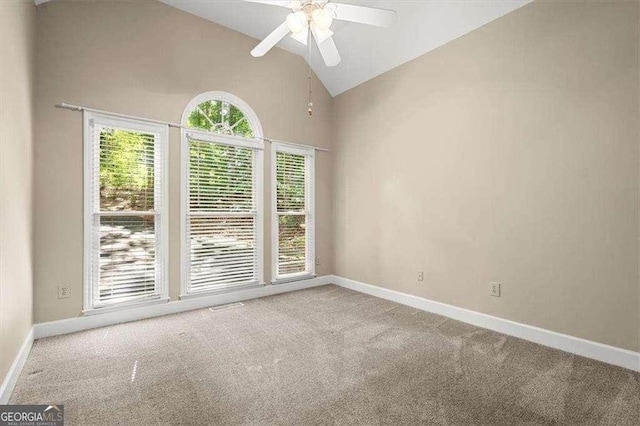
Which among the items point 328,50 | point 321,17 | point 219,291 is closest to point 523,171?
point 328,50

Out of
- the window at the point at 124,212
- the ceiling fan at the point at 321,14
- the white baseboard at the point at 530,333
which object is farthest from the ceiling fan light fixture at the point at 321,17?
the white baseboard at the point at 530,333

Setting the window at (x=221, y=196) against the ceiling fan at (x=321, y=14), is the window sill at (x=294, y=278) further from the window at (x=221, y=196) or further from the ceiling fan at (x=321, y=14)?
the ceiling fan at (x=321, y=14)

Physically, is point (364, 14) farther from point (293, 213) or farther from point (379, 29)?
point (293, 213)

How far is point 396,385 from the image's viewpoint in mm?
2020

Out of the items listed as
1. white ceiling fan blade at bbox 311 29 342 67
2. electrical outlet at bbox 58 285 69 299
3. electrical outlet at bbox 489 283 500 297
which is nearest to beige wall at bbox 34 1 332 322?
electrical outlet at bbox 58 285 69 299

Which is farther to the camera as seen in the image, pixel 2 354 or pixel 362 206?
pixel 362 206

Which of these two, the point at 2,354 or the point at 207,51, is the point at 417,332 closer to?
the point at 2,354

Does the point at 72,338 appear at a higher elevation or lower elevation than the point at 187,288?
lower

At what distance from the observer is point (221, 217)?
3812 mm

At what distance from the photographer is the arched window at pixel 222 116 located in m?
3.65

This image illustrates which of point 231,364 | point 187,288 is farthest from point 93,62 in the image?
point 231,364

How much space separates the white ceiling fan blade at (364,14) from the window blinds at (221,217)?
2.18 meters

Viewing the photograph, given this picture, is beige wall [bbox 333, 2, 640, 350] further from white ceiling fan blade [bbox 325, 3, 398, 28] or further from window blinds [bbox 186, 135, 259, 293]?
window blinds [bbox 186, 135, 259, 293]

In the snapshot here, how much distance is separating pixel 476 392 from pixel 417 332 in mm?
983
